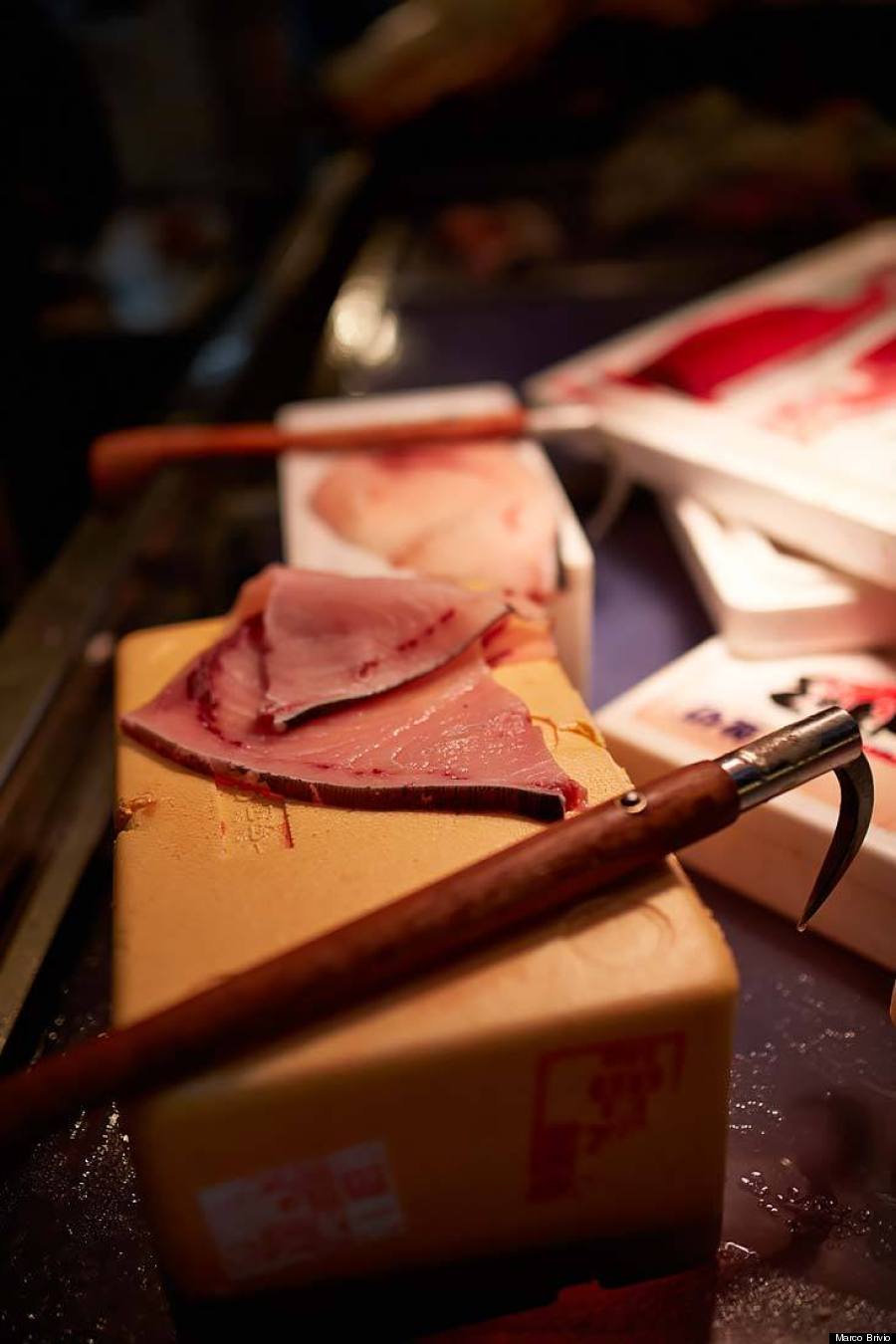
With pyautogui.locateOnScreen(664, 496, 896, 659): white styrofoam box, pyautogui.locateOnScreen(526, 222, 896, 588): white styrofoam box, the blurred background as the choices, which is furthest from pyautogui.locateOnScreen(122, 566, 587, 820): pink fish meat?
the blurred background

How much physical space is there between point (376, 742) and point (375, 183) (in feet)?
14.6

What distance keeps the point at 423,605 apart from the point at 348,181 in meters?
3.95

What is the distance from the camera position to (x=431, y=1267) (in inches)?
39.1

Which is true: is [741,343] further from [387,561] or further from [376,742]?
[376,742]

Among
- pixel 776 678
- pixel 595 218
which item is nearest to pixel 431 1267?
pixel 776 678

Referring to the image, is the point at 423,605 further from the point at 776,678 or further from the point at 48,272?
the point at 48,272

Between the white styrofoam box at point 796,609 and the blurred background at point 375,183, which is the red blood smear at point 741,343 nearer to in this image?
the white styrofoam box at point 796,609

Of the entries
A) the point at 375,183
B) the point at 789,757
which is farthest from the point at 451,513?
the point at 375,183

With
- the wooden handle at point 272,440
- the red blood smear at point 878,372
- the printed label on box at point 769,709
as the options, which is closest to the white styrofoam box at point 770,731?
the printed label on box at point 769,709

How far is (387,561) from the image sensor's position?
1805mm

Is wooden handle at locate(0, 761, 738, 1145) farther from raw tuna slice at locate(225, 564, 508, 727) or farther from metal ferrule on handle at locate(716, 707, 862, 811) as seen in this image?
raw tuna slice at locate(225, 564, 508, 727)

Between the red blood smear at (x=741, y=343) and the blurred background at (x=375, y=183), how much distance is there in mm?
842

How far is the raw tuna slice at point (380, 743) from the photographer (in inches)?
44.2

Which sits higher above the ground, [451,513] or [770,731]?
[451,513]
